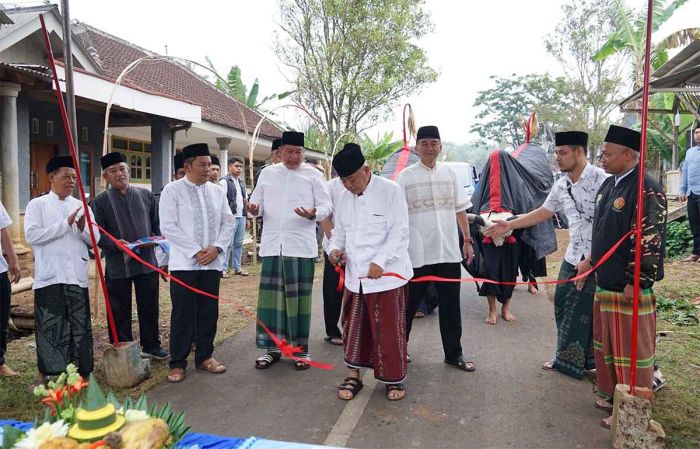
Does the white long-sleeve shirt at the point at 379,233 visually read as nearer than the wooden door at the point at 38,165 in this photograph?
Yes

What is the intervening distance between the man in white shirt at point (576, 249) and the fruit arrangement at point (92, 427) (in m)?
2.99

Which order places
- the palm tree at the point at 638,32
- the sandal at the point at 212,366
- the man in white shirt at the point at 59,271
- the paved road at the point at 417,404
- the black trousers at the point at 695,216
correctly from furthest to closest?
the palm tree at the point at 638,32, the black trousers at the point at 695,216, the sandal at the point at 212,366, the man in white shirt at the point at 59,271, the paved road at the point at 417,404

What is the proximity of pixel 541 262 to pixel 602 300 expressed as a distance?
9.89 feet

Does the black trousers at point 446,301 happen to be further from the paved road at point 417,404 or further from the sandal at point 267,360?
the sandal at point 267,360

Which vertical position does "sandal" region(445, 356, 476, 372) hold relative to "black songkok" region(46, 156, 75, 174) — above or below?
below

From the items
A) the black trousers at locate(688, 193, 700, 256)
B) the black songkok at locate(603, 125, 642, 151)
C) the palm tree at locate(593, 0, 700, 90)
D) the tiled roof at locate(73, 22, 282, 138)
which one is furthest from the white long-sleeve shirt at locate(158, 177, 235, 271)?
the palm tree at locate(593, 0, 700, 90)

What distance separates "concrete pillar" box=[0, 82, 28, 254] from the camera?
8469mm

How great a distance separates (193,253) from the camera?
13.8ft

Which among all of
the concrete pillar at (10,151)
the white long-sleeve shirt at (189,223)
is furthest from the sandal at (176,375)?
the concrete pillar at (10,151)

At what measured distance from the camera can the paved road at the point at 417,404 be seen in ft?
10.3

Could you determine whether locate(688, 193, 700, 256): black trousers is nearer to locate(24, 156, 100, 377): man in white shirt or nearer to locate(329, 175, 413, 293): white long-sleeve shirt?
locate(329, 175, 413, 293): white long-sleeve shirt

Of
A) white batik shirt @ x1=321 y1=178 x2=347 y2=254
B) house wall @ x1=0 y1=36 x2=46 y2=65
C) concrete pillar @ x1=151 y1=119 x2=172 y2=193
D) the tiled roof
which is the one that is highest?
the tiled roof

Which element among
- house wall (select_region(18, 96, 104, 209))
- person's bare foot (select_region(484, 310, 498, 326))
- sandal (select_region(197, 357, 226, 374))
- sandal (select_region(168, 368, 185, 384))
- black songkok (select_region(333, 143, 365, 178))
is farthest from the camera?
house wall (select_region(18, 96, 104, 209))

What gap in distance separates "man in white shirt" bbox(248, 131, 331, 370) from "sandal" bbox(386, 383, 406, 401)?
975mm
